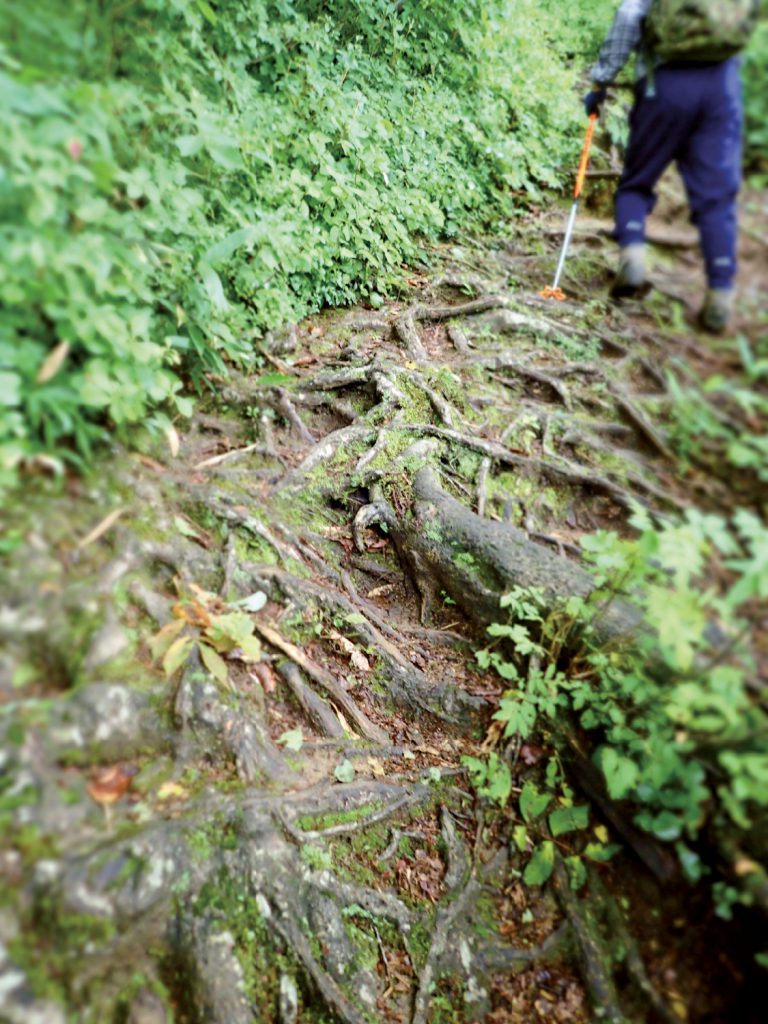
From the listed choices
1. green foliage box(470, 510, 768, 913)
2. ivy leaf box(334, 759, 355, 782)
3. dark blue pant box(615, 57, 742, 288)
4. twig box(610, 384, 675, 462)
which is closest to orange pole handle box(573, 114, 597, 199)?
dark blue pant box(615, 57, 742, 288)

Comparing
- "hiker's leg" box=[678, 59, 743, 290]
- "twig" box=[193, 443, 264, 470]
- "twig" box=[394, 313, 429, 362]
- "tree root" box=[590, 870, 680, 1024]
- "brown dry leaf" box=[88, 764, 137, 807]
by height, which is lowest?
"tree root" box=[590, 870, 680, 1024]

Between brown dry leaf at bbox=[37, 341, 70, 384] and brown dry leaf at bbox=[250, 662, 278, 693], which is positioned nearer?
brown dry leaf at bbox=[37, 341, 70, 384]

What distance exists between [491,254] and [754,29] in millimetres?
4429

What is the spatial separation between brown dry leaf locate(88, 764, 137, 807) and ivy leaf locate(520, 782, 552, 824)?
194 cm

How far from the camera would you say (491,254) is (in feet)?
19.7

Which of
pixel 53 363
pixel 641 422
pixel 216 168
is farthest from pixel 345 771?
pixel 216 168

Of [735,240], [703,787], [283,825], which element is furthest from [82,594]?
[735,240]

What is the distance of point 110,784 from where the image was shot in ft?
7.45

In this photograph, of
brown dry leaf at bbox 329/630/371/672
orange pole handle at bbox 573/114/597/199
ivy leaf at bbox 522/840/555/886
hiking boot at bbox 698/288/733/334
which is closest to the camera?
hiking boot at bbox 698/288/733/334

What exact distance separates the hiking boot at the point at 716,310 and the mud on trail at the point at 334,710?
0.18 ft

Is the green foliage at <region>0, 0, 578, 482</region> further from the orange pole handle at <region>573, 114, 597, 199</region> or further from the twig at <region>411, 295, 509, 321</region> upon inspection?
the orange pole handle at <region>573, 114, 597, 199</region>

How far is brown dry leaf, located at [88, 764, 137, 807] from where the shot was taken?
2195 mm

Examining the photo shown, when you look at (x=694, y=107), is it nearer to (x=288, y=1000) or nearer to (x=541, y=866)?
(x=541, y=866)

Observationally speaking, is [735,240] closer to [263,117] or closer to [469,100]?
[263,117]
